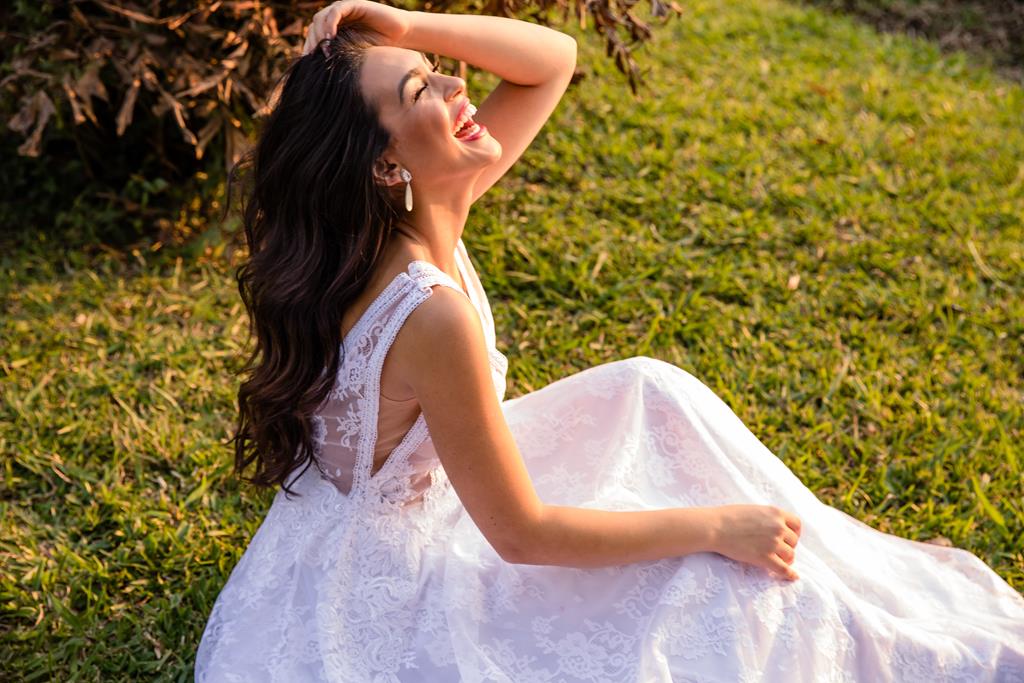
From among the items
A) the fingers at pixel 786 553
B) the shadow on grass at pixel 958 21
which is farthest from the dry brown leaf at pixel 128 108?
the shadow on grass at pixel 958 21

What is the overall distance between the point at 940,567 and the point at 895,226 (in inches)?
81.4

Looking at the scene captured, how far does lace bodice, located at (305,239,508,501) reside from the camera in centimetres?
203

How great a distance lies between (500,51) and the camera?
2.58m

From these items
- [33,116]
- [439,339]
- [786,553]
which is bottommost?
[33,116]

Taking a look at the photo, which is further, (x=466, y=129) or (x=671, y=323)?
(x=671, y=323)

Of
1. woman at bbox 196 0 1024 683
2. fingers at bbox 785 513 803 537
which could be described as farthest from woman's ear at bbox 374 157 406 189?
fingers at bbox 785 513 803 537

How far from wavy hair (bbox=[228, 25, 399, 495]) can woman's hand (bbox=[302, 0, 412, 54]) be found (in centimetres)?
4

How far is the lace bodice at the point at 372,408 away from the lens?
6.65 feet

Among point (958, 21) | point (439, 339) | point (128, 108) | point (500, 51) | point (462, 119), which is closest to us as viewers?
point (439, 339)

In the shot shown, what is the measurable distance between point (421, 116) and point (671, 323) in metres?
1.97

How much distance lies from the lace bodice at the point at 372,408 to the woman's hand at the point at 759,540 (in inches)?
23.0

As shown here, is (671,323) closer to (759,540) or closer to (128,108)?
(759,540)

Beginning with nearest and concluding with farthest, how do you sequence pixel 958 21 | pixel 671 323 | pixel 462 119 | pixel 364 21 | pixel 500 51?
pixel 462 119 → pixel 364 21 → pixel 500 51 → pixel 671 323 → pixel 958 21

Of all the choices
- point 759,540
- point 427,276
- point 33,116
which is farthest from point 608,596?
point 33,116
